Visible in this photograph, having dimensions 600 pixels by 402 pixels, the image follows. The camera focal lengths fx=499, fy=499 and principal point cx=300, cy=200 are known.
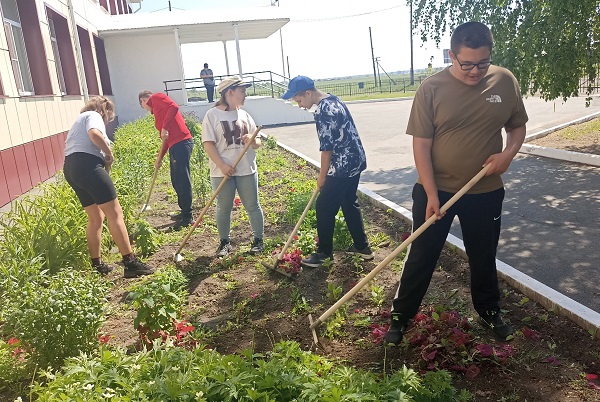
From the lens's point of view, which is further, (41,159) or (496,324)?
(41,159)

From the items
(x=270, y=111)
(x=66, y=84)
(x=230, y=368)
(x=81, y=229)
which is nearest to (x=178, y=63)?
(x=270, y=111)

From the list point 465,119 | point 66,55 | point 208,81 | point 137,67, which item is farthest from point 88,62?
point 465,119

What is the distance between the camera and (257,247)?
5.11 meters

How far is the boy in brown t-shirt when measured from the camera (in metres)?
2.77

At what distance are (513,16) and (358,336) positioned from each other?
6755 millimetres

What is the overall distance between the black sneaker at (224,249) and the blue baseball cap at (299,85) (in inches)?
70.2

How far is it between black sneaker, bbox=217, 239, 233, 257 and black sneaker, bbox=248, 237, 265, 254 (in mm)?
240

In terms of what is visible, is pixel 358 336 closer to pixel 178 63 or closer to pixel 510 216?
pixel 510 216

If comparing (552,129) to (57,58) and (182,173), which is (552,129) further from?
(57,58)

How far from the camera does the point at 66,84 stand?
1233cm

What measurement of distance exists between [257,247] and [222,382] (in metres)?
2.95

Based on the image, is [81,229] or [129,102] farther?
[129,102]

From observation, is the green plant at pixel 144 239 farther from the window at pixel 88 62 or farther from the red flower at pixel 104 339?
the window at pixel 88 62

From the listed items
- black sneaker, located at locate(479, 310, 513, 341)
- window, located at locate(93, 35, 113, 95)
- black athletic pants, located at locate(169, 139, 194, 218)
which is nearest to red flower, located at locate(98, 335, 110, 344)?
black sneaker, located at locate(479, 310, 513, 341)
